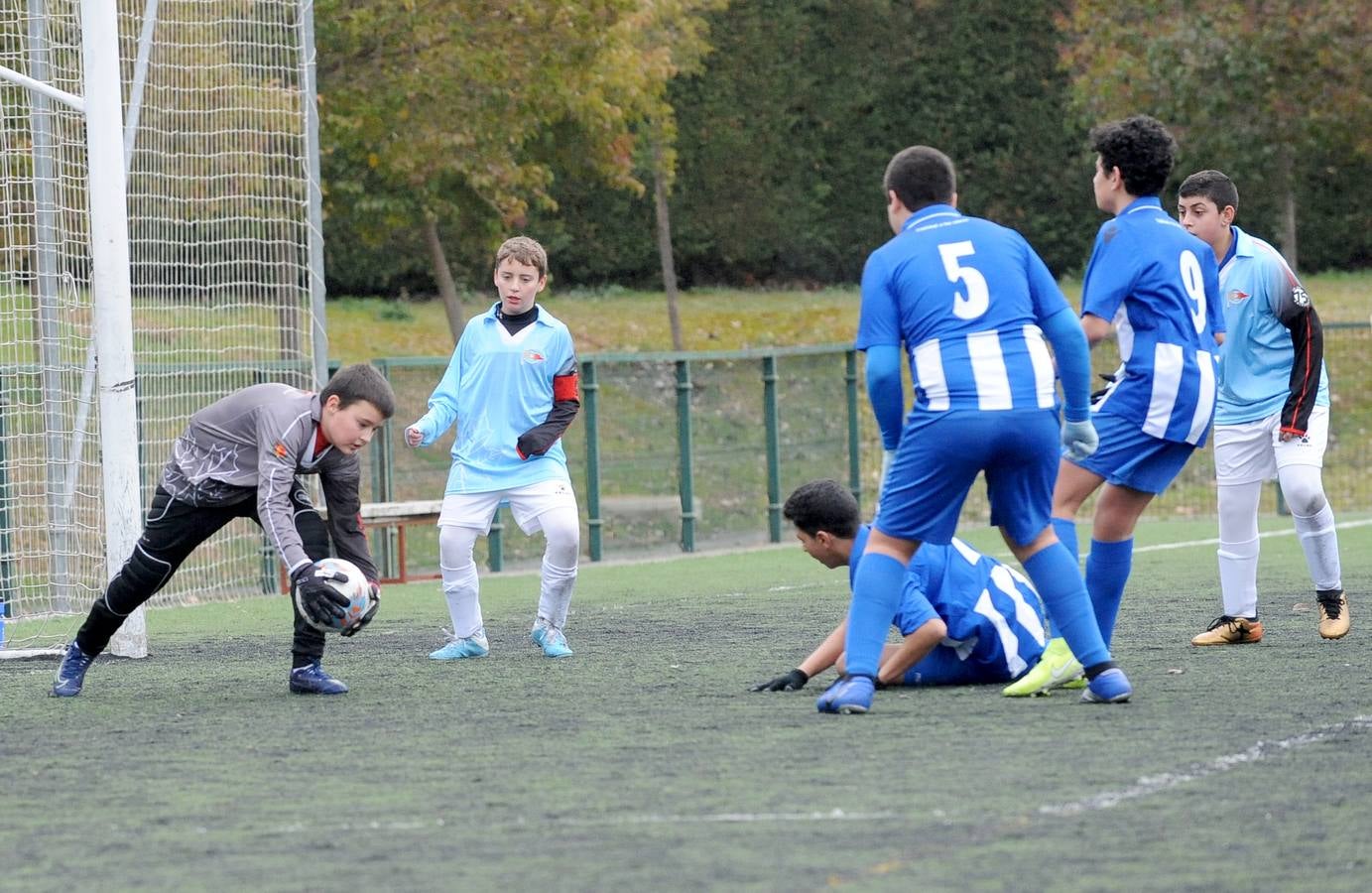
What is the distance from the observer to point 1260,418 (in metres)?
8.54

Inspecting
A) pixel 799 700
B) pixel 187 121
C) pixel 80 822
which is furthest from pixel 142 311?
pixel 80 822

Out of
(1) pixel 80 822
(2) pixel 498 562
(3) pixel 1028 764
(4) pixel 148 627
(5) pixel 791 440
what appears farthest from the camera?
(5) pixel 791 440

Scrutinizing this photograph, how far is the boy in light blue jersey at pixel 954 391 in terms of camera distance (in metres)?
6.04

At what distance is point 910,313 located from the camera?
612 cm

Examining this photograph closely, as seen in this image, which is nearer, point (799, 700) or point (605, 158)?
point (799, 700)

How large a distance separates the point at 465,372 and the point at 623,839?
4.29m

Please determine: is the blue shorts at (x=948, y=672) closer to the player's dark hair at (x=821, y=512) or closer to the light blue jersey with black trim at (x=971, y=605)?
the light blue jersey with black trim at (x=971, y=605)

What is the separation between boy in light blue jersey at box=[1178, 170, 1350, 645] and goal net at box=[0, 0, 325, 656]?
15.0 feet

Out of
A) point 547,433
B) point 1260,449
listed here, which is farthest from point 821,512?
point 1260,449

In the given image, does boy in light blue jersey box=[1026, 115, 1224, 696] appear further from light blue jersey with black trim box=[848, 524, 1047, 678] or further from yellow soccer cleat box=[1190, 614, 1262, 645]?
yellow soccer cleat box=[1190, 614, 1262, 645]

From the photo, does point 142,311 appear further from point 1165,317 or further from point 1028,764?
point 1028,764

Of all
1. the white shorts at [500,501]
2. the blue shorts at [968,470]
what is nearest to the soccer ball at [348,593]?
the white shorts at [500,501]

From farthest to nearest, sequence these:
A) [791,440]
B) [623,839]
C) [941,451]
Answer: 1. [791,440]
2. [941,451]
3. [623,839]

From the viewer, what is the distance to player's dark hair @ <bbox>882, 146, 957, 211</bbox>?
628 centimetres
